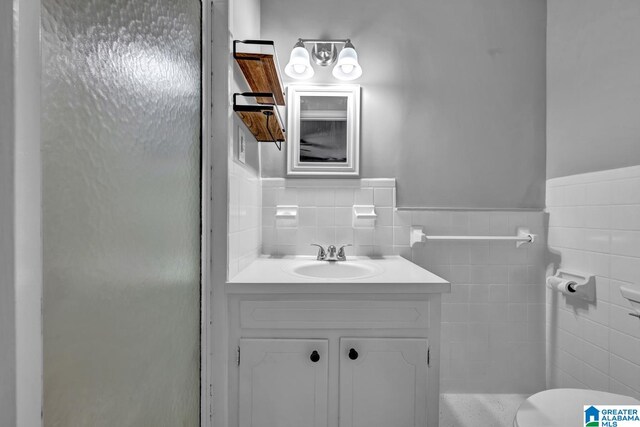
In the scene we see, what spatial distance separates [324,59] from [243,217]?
102cm

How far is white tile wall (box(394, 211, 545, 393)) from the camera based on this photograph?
165 centimetres

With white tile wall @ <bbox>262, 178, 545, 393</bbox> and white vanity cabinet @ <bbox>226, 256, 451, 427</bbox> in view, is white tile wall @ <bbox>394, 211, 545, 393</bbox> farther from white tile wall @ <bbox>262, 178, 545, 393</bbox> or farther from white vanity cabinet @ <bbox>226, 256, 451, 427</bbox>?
white vanity cabinet @ <bbox>226, 256, 451, 427</bbox>

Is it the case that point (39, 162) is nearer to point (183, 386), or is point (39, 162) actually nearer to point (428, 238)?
point (183, 386)

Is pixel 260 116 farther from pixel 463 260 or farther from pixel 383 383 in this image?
pixel 463 260

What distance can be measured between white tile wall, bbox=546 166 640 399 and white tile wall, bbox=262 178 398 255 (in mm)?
935

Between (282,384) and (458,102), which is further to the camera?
(458,102)

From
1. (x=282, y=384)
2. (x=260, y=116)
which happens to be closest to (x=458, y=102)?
(x=260, y=116)

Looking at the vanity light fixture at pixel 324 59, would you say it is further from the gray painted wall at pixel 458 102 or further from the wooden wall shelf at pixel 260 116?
the wooden wall shelf at pixel 260 116

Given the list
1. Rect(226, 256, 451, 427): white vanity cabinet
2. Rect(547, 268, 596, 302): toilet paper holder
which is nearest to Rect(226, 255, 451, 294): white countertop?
Rect(226, 256, 451, 427): white vanity cabinet

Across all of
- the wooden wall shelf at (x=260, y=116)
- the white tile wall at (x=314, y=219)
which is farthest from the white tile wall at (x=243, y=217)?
the wooden wall shelf at (x=260, y=116)

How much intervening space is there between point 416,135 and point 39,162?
1.65 meters

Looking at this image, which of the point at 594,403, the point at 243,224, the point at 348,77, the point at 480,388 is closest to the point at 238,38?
the point at 348,77

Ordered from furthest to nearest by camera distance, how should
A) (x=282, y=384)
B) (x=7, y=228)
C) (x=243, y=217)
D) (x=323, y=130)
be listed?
(x=323, y=130) < (x=243, y=217) < (x=282, y=384) < (x=7, y=228)

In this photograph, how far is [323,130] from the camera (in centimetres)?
164
